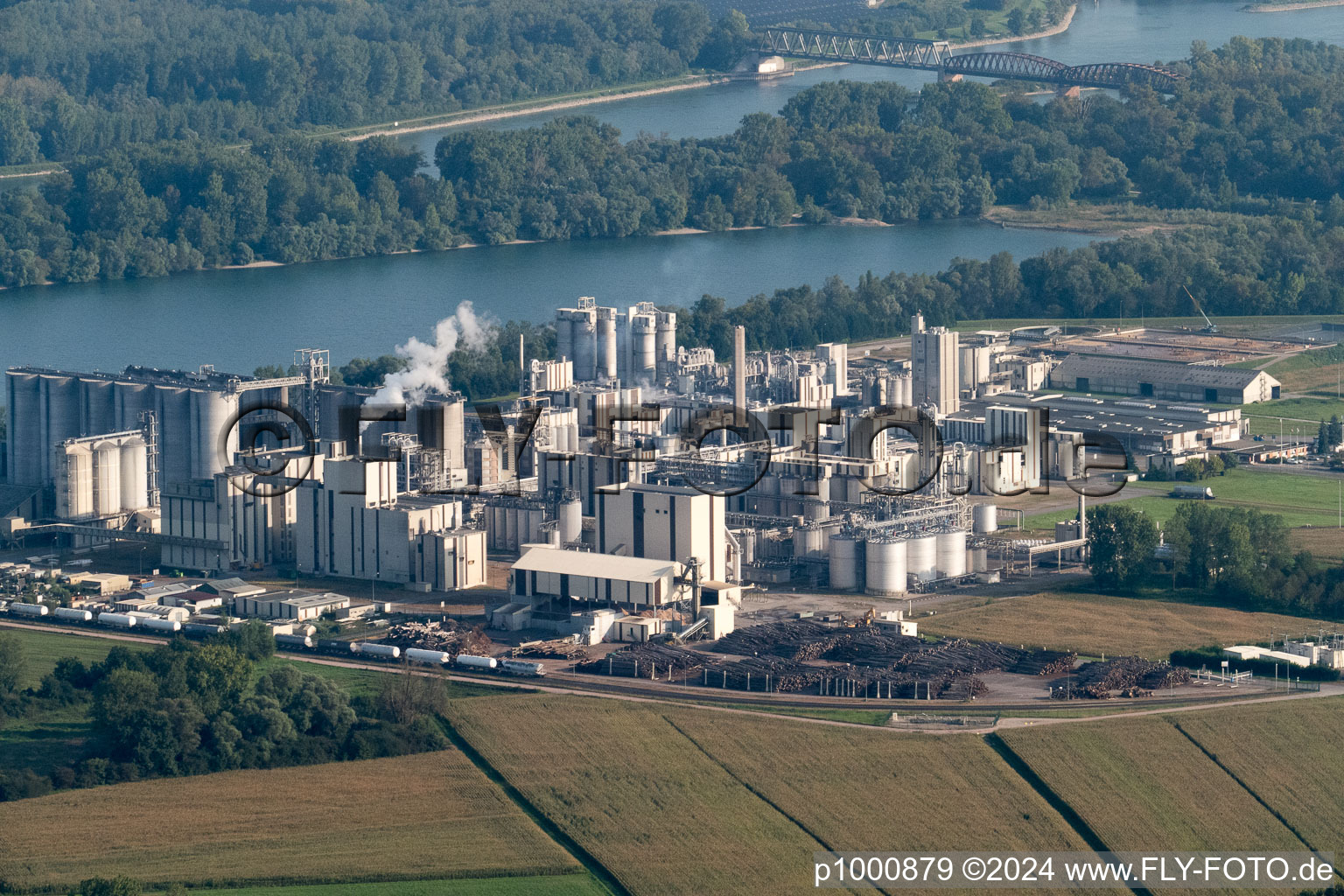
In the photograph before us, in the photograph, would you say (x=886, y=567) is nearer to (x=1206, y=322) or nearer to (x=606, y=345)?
(x=606, y=345)

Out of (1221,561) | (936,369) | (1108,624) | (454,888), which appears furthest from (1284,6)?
(454,888)

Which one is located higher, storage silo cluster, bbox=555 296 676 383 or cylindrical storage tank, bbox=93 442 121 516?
storage silo cluster, bbox=555 296 676 383

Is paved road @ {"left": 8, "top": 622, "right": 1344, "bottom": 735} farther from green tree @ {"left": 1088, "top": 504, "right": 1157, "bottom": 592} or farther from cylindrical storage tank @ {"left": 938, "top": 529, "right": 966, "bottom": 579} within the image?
cylindrical storage tank @ {"left": 938, "top": 529, "right": 966, "bottom": 579}

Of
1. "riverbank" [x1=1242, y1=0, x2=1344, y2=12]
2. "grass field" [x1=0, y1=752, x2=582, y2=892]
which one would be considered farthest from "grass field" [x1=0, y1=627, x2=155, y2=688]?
"riverbank" [x1=1242, y1=0, x2=1344, y2=12]

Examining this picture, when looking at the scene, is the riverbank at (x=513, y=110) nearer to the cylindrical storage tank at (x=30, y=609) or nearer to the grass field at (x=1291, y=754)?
the cylindrical storage tank at (x=30, y=609)

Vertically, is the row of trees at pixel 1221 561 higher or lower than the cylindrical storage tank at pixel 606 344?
lower

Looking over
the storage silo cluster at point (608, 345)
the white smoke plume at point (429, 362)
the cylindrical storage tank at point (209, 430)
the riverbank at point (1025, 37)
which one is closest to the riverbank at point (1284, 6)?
the riverbank at point (1025, 37)
